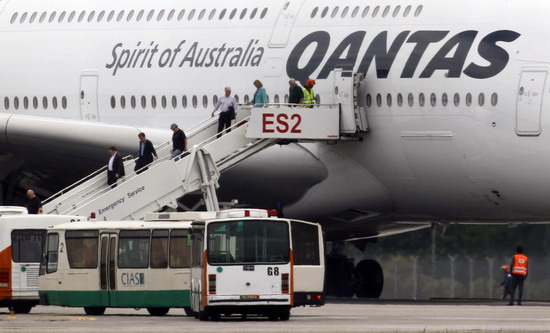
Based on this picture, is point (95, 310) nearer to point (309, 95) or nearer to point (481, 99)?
point (309, 95)

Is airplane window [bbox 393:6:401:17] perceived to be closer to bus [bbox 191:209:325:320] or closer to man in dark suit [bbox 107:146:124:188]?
man in dark suit [bbox 107:146:124:188]

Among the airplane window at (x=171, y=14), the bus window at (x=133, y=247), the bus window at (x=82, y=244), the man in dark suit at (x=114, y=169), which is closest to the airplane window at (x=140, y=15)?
the airplane window at (x=171, y=14)

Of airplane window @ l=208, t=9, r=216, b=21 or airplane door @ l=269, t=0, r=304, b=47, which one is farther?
airplane window @ l=208, t=9, r=216, b=21

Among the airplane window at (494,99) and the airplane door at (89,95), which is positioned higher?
the airplane door at (89,95)

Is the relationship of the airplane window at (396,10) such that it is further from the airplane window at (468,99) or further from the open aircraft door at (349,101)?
the airplane window at (468,99)

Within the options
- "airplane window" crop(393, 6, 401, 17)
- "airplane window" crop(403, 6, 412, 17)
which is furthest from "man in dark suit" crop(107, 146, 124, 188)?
"airplane window" crop(403, 6, 412, 17)

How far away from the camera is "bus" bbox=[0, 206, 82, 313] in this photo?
29172 millimetres

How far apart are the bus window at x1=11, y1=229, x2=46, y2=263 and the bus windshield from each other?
4.63 meters

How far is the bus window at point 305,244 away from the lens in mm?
28016

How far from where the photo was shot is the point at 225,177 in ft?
111

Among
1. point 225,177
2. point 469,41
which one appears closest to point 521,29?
point 469,41

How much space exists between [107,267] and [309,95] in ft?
19.5

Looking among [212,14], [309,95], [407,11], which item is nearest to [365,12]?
[407,11]

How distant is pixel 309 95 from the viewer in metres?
32.2
